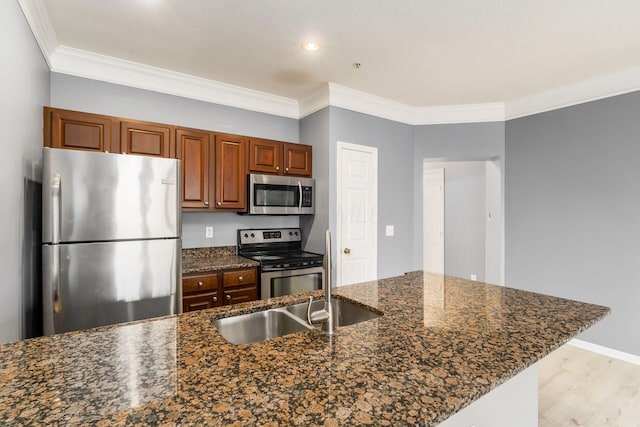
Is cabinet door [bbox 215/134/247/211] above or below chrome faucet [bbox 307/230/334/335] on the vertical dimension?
above

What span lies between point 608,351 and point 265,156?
3.78m

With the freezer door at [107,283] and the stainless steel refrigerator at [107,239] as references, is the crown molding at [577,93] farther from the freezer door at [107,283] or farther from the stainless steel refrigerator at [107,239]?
the freezer door at [107,283]

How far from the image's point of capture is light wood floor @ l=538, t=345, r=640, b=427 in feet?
7.00

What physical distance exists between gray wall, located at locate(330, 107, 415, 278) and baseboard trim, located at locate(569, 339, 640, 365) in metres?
1.79

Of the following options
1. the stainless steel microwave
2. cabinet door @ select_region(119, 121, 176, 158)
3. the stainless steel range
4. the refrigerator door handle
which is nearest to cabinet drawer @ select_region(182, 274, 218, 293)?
the stainless steel range

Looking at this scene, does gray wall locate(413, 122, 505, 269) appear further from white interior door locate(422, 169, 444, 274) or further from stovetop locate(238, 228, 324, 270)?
stovetop locate(238, 228, 324, 270)

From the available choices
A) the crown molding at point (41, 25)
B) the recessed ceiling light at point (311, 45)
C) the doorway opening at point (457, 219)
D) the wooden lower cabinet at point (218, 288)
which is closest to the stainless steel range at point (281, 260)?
the wooden lower cabinet at point (218, 288)

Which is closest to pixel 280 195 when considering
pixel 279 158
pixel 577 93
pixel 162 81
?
pixel 279 158

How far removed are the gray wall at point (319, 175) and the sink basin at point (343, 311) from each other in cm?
175

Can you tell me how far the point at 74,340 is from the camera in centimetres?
105

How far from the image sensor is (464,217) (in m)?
5.09

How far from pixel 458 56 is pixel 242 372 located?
2.87m

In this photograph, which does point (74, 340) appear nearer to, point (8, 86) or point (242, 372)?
point (242, 372)

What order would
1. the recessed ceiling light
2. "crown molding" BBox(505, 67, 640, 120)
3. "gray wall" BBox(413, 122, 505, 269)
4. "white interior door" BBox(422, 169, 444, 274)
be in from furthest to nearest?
"white interior door" BBox(422, 169, 444, 274) < "gray wall" BBox(413, 122, 505, 269) < "crown molding" BBox(505, 67, 640, 120) < the recessed ceiling light
